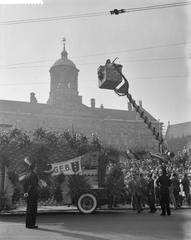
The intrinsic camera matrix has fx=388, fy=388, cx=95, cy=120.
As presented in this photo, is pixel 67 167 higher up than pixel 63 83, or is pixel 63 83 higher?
pixel 63 83

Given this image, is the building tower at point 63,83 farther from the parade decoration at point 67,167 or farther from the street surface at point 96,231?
the street surface at point 96,231

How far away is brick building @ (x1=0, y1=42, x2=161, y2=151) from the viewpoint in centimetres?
7644

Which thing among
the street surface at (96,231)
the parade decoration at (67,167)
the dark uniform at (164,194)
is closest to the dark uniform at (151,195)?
the dark uniform at (164,194)

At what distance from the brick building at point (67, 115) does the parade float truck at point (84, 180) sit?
59.3 m

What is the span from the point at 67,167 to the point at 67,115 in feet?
234

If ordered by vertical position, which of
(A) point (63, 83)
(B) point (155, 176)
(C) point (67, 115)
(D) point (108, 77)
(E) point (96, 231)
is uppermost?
(A) point (63, 83)

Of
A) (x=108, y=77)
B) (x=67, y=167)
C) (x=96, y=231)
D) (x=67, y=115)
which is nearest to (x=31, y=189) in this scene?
(x=96, y=231)

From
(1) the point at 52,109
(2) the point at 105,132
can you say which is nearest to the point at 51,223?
(1) the point at 52,109

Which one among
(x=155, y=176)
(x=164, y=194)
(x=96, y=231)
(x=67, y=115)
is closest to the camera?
(x=96, y=231)

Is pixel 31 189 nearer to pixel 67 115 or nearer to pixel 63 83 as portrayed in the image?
pixel 63 83

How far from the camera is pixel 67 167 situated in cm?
1241

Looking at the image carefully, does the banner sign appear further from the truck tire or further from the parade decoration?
the truck tire

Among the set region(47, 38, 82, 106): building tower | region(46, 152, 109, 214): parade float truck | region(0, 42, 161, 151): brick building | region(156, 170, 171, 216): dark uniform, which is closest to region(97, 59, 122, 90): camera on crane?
region(46, 152, 109, 214): parade float truck

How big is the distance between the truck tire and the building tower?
2456 inches
